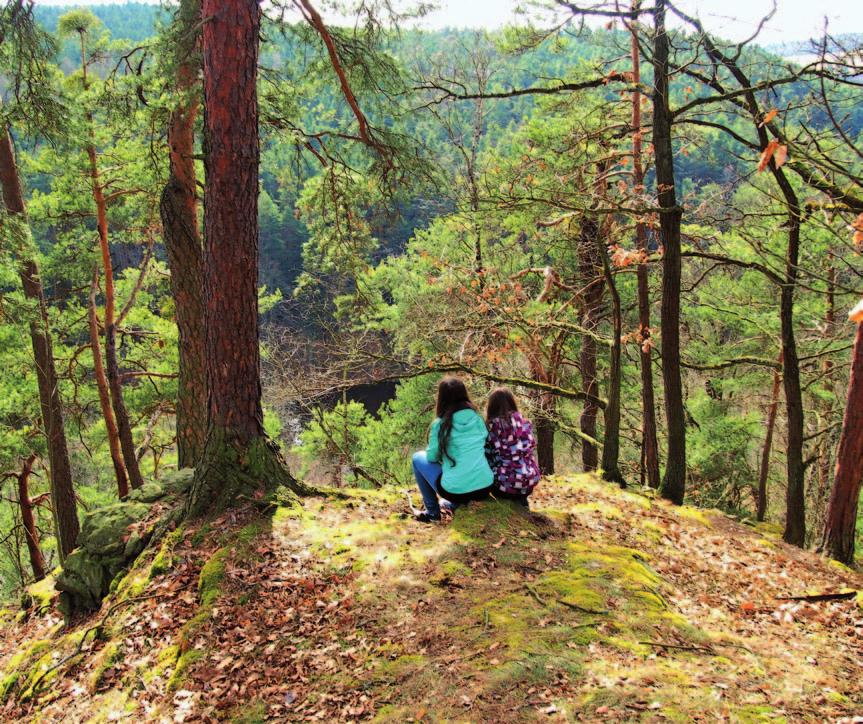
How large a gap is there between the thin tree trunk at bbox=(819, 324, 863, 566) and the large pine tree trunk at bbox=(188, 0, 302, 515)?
5950mm

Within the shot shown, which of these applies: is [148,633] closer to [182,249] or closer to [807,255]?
[182,249]

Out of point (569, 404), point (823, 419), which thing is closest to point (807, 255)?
point (823, 419)

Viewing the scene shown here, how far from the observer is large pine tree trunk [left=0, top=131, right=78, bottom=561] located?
6.82 metres

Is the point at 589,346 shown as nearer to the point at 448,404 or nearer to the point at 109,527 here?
the point at 448,404

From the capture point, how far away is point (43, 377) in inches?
291

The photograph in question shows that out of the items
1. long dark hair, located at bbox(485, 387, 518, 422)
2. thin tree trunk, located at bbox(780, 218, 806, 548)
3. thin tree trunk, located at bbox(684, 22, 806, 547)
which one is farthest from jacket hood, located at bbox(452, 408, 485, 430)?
thin tree trunk, located at bbox(780, 218, 806, 548)

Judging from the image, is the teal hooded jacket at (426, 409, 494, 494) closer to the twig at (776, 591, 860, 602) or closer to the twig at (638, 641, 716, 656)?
the twig at (638, 641, 716, 656)

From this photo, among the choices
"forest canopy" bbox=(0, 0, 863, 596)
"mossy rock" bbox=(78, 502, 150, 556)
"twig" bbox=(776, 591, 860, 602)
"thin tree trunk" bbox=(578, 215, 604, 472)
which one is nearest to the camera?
"twig" bbox=(776, 591, 860, 602)

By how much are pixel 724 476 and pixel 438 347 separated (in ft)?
32.6

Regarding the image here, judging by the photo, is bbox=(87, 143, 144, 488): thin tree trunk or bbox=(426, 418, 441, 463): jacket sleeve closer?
bbox=(426, 418, 441, 463): jacket sleeve

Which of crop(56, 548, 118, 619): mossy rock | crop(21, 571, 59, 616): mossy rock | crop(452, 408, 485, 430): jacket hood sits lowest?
crop(21, 571, 59, 616): mossy rock

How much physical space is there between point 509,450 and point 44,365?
6332 mm

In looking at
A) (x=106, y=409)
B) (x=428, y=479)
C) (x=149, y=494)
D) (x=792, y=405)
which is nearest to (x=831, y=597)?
(x=428, y=479)

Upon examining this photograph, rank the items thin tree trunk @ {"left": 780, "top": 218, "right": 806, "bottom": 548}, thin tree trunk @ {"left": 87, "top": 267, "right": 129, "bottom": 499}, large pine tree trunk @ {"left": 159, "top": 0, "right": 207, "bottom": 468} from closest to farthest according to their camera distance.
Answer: large pine tree trunk @ {"left": 159, "top": 0, "right": 207, "bottom": 468}
thin tree trunk @ {"left": 780, "top": 218, "right": 806, "bottom": 548}
thin tree trunk @ {"left": 87, "top": 267, "right": 129, "bottom": 499}
